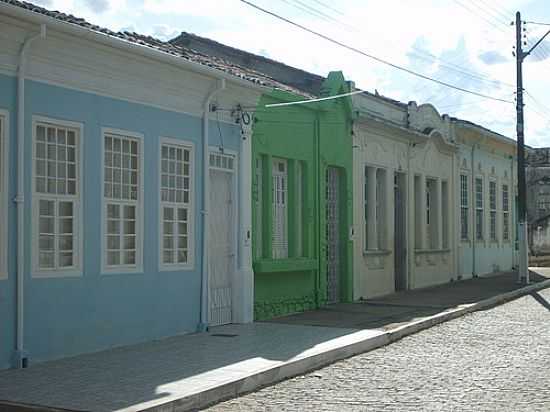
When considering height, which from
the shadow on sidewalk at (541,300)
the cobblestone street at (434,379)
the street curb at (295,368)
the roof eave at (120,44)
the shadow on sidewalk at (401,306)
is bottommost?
the cobblestone street at (434,379)

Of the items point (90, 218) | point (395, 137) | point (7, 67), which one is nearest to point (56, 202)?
point (90, 218)

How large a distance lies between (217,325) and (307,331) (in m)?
1.41

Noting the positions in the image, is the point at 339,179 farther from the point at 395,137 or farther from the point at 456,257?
the point at 456,257

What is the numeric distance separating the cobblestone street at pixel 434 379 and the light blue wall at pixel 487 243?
12.0 metres

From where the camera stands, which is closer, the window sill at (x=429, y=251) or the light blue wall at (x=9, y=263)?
the light blue wall at (x=9, y=263)

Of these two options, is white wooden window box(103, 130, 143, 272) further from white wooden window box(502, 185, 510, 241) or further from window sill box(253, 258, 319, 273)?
white wooden window box(502, 185, 510, 241)

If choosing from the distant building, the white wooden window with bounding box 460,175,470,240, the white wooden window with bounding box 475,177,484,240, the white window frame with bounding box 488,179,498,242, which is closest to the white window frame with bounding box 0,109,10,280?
the white wooden window with bounding box 460,175,470,240

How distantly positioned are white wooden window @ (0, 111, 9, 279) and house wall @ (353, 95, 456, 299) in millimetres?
9920

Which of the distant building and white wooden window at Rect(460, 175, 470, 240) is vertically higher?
the distant building

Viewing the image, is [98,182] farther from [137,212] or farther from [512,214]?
[512,214]

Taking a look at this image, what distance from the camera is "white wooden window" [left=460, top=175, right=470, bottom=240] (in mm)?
25672

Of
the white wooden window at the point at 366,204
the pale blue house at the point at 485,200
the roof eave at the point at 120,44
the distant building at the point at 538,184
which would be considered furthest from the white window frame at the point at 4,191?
the distant building at the point at 538,184

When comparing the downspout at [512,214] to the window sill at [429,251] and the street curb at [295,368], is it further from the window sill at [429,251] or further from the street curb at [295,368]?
the street curb at [295,368]

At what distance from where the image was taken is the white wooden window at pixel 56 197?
10.0 metres
